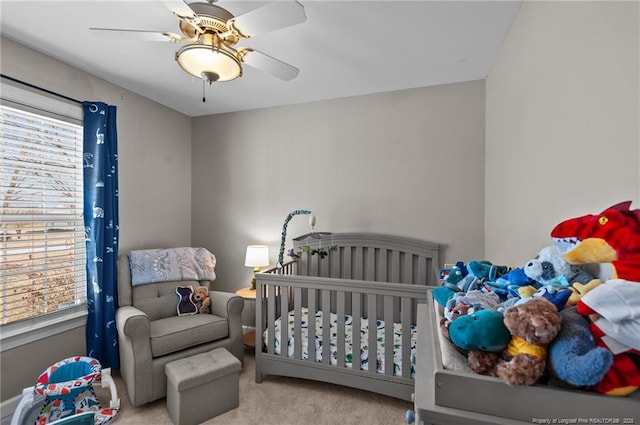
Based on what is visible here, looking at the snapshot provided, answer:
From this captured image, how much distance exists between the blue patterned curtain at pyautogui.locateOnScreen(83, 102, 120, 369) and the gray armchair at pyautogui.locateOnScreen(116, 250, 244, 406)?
0.11 metres

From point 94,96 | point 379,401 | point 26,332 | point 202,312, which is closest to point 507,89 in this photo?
point 379,401

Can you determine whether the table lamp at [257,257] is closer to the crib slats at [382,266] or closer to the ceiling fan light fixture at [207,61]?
the crib slats at [382,266]

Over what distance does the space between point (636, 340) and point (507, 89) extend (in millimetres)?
1907

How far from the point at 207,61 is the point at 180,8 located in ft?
0.86

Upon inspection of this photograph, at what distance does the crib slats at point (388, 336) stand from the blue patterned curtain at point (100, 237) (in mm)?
2210

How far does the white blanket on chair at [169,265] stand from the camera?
264 cm

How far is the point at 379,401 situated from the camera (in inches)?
83.6

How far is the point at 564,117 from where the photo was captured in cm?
116

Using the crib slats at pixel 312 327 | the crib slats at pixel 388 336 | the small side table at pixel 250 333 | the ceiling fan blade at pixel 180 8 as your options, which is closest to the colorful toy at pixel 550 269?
the crib slats at pixel 388 336

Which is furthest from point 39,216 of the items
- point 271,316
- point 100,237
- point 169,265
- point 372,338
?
point 372,338

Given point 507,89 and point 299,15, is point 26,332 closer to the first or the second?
point 299,15


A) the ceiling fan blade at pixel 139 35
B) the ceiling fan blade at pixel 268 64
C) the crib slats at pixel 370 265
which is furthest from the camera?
the crib slats at pixel 370 265

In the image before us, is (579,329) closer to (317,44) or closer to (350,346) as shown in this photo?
(350,346)

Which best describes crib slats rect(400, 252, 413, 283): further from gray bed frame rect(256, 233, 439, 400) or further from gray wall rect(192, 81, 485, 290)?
gray wall rect(192, 81, 485, 290)
